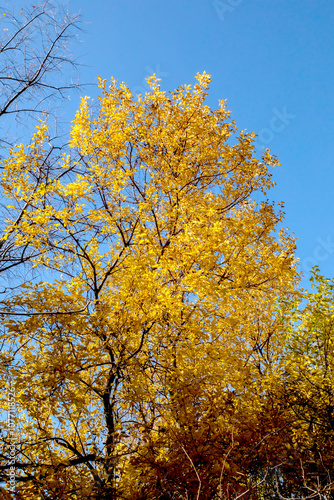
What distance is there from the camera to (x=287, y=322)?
6422mm

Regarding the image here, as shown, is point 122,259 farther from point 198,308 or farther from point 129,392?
point 129,392

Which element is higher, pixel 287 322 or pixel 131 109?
pixel 131 109

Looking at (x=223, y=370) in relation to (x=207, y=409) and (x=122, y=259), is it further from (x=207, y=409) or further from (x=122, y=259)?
(x=122, y=259)

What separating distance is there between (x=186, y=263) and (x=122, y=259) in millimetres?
1172

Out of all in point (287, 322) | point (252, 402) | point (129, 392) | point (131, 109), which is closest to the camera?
point (129, 392)

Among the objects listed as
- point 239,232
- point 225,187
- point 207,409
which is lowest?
point 207,409

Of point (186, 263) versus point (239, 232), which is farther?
point (239, 232)

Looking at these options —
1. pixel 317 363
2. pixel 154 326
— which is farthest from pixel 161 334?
pixel 317 363

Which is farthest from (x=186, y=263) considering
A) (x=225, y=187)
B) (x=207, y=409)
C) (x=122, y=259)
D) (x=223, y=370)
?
(x=225, y=187)

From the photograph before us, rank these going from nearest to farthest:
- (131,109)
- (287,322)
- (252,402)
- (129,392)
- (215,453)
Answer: (215,453)
(129,392)
(252,402)
(287,322)
(131,109)

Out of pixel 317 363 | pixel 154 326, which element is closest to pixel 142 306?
pixel 154 326

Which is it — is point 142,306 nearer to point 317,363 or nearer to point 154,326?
point 154,326

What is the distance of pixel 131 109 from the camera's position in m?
7.14

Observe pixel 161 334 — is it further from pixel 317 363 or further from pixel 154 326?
pixel 317 363
